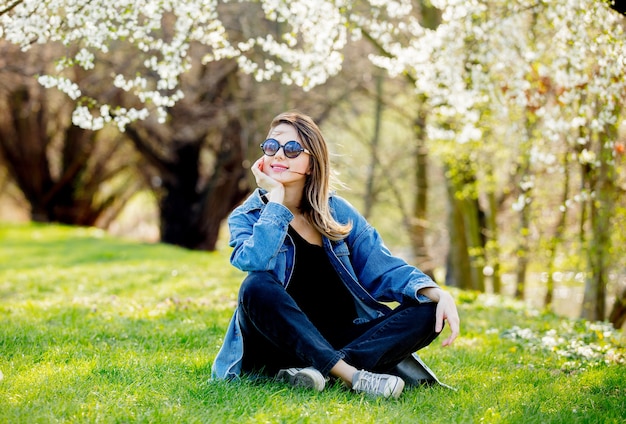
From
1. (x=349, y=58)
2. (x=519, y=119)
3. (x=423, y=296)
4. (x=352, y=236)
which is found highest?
(x=349, y=58)

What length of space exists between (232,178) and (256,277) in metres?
15.3

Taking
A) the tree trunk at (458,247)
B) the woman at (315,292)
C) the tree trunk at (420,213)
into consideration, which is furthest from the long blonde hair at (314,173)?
the tree trunk at (420,213)

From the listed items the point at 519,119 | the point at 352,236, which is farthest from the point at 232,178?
the point at 352,236

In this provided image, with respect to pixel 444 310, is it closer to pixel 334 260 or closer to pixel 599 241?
pixel 334 260

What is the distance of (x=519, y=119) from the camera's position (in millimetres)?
9859

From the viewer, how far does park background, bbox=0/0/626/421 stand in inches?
247

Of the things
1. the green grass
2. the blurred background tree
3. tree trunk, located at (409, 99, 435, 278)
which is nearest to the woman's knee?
the green grass


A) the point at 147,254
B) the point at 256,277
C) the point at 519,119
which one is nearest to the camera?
the point at 256,277

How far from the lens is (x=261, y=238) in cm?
388

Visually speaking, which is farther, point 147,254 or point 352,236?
point 147,254

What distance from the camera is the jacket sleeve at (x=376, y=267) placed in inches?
159

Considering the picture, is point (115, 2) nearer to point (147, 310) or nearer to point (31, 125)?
point (147, 310)

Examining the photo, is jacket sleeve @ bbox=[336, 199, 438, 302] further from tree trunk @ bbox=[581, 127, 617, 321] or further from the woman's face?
tree trunk @ bbox=[581, 127, 617, 321]

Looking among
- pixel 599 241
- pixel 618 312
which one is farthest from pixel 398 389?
pixel 618 312
